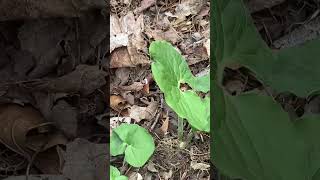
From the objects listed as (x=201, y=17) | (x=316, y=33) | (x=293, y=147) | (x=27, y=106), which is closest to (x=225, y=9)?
(x=201, y=17)

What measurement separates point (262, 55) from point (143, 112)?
0.27m

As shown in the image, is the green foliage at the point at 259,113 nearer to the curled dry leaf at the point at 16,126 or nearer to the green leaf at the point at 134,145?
the green leaf at the point at 134,145

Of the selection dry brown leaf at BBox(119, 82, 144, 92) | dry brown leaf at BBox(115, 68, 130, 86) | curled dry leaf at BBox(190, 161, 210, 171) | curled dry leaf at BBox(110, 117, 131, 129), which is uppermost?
dry brown leaf at BBox(115, 68, 130, 86)

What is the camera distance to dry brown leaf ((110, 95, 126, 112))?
1.29 metres

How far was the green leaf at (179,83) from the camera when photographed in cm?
126

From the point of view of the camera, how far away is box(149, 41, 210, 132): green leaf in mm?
1263

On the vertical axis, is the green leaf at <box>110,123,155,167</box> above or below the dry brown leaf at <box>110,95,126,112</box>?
below

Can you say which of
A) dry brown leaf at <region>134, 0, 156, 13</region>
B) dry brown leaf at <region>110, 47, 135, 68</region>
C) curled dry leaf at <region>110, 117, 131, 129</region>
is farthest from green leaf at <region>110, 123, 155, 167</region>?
dry brown leaf at <region>134, 0, 156, 13</region>

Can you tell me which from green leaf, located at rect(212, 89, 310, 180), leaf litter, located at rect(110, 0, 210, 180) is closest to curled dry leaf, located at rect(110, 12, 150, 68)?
leaf litter, located at rect(110, 0, 210, 180)

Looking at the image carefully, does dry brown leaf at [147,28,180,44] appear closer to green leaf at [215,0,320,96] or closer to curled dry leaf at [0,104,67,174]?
green leaf at [215,0,320,96]

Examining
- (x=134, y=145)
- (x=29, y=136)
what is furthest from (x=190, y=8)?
(x=29, y=136)

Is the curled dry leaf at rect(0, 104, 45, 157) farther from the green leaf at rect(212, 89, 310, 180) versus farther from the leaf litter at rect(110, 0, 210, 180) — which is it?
the green leaf at rect(212, 89, 310, 180)

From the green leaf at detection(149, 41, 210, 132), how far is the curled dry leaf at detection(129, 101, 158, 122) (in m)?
0.04

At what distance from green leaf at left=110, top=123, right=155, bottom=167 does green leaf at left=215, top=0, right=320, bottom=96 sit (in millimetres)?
220
